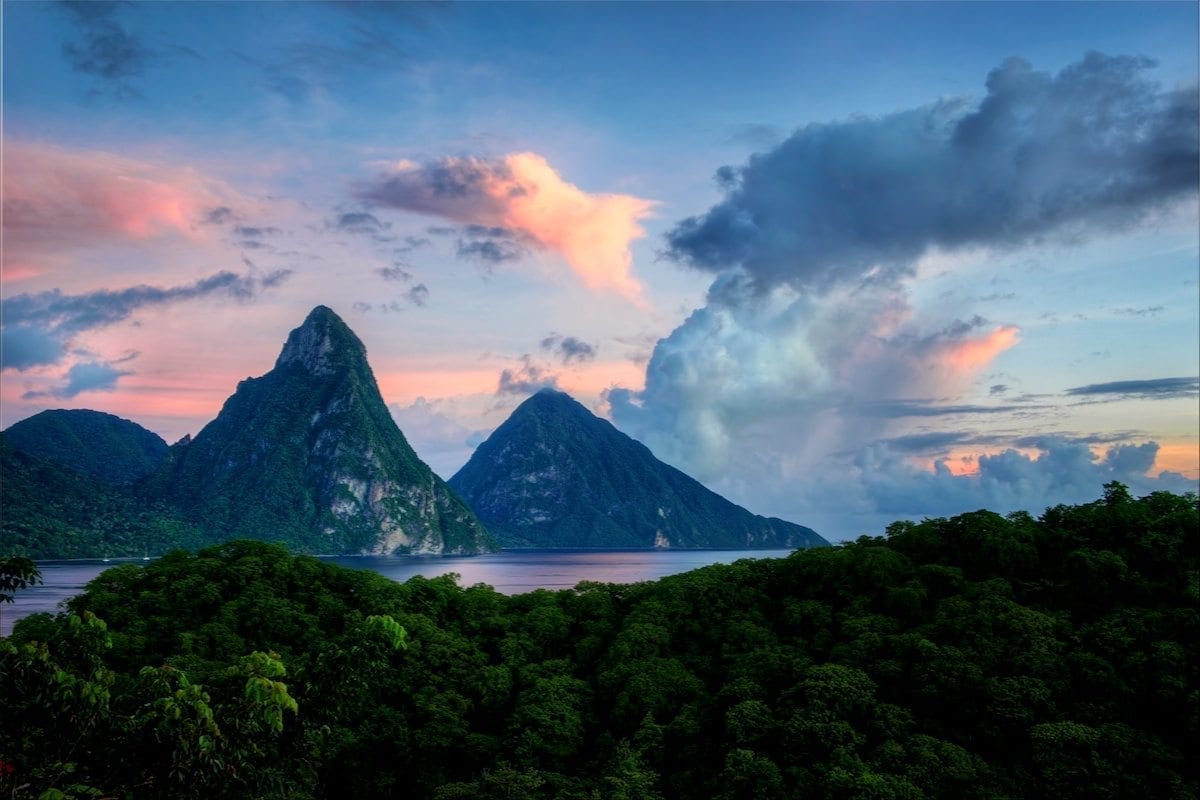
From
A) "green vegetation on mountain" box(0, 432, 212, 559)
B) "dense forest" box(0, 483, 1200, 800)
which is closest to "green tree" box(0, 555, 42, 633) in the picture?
"dense forest" box(0, 483, 1200, 800)

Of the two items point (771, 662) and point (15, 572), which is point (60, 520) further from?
point (15, 572)

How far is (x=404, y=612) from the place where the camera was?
34.4 metres

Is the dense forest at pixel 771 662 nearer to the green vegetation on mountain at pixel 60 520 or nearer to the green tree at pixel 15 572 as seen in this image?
the green tree at pixel 15 572

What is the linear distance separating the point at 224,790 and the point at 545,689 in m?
19.5

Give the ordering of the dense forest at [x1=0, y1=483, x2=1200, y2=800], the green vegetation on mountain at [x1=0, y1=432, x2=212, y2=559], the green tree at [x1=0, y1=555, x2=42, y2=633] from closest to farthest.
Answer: the green tree at [x1=0, y1=555, x2=42, y2=633] → the dense forest at [x1=0, y1=483, x2=1200, y2=800] → the green vegetation on mountain at [x1=0, y1=432, x2=212, y2=559]

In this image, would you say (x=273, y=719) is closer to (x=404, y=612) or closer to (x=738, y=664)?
(x=738, y=664)

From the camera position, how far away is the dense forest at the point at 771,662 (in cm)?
2297

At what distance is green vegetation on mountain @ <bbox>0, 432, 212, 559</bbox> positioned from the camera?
561 feet

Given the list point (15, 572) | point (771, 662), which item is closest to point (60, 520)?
point (771, 662)

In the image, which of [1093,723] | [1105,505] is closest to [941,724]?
[1093,723]

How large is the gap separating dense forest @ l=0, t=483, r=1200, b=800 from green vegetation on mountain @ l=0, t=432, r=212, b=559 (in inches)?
6314

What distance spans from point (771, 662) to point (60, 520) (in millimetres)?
196812

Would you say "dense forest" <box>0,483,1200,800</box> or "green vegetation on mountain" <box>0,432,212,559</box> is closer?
"dense forest" <box>0,483,1200,800</box>

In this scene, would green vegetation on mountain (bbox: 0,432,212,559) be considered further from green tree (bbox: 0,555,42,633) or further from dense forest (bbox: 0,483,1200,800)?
green tree (bbox: 0,555,42,633)
